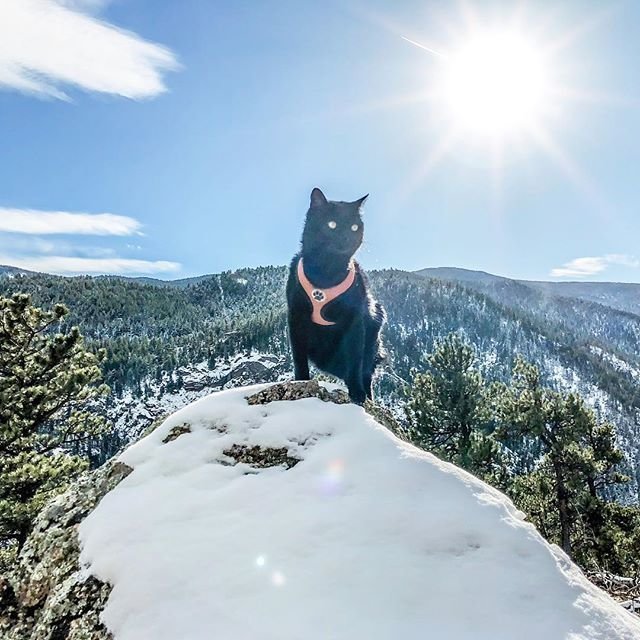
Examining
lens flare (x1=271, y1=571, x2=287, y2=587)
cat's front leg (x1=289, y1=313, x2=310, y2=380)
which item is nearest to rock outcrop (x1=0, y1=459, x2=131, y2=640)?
lens flare (x1=271, y1=571, x2=287, y2=587)

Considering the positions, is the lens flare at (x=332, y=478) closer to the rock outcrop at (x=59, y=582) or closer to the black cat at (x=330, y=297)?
the rock outcrop at (x=59, y=582)

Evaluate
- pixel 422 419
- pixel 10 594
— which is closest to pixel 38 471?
pixel 10 594

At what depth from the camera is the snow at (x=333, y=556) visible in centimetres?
179

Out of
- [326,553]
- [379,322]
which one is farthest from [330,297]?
[326,553]

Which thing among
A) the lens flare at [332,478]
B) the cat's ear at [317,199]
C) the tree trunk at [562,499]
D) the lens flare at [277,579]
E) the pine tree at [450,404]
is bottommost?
the tree trunk at [562,499]

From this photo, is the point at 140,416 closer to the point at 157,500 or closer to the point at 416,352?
the point at 416,352

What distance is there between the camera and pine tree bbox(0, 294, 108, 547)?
10.6m

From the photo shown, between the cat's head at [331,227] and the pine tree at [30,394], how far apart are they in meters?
8.88

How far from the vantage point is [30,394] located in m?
11.3

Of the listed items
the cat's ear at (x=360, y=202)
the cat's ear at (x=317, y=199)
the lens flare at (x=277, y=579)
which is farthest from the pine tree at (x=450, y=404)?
the lens flare at (x=277, y=579)

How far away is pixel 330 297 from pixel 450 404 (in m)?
12.9

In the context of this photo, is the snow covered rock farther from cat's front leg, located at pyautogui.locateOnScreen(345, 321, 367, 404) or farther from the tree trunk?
the tree trunk

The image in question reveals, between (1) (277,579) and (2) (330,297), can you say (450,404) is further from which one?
(1) (277,579)

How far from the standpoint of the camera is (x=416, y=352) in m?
161
